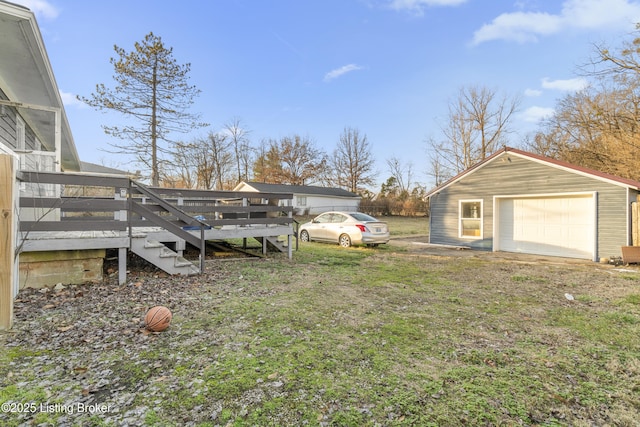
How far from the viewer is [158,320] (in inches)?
135

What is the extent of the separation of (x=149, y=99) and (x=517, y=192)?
20.7 metres

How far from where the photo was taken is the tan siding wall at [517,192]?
30.1 feet

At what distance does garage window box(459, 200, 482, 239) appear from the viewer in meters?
12.4

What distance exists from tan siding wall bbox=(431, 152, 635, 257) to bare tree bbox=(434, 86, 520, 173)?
15986 mm

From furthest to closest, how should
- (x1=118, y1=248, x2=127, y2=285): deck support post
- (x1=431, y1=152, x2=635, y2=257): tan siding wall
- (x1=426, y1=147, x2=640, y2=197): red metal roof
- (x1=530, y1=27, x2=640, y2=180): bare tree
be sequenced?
(x1=530, y1=27, x2=640, y2=180): bare tree < (x1=431, y1=152, x2=635, y2=257): tan siding wall < (x1=426, y1=147, x2=640, y2=197): red metal roof < (x1=118, y1=248, x2=127, y2=285): deck support post

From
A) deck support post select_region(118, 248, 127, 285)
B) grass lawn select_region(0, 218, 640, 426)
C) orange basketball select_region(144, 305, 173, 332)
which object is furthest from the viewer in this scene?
deck support post select_region(118, 248, 127, 285)

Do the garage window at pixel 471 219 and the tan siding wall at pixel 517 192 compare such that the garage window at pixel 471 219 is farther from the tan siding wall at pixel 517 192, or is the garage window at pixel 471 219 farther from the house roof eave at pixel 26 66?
the house roof eave at pixel 26 66

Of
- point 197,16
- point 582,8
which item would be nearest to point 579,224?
point 582,8

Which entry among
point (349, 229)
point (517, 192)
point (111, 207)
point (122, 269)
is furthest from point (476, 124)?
point (122, 269)

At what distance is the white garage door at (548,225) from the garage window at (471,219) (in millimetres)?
742

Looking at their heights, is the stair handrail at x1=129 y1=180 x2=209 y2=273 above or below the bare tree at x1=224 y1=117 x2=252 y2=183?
below

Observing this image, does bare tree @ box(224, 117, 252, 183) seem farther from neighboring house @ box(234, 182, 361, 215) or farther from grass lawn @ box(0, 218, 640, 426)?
grass lawn @ box(0, 218, 640, 426)

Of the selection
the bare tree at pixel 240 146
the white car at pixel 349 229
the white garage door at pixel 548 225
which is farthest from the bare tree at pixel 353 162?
the white garage door at pixel 548 225

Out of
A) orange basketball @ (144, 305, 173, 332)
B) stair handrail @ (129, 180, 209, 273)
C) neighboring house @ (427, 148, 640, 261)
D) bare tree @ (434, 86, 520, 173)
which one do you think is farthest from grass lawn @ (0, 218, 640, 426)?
bare tree @ (434, 86, 520, 173)
